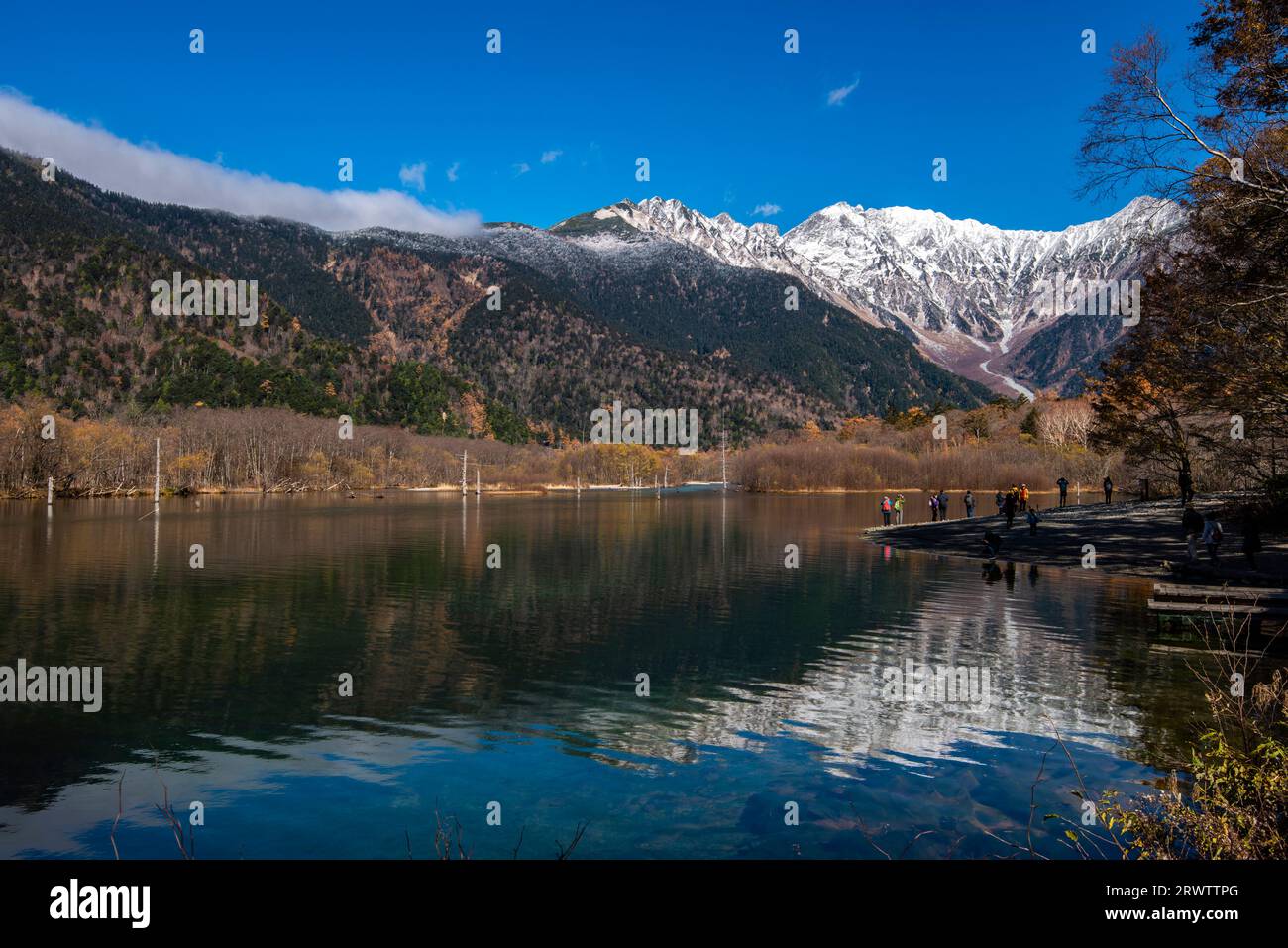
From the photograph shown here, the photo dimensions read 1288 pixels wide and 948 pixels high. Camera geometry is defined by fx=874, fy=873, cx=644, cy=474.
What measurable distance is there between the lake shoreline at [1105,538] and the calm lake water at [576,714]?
453 centimetres

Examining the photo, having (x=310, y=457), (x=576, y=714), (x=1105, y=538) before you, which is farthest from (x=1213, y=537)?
(x=310, y=457)

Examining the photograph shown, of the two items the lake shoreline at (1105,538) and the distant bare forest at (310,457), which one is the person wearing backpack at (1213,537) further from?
the distant bare forest at (310,457)

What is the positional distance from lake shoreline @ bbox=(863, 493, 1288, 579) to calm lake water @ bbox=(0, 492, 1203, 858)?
4.53 metres

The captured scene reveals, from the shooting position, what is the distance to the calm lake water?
1155 cm

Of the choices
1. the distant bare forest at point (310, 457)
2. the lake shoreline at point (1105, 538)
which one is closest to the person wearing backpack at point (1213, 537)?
the lake shoreline at point (1105, 538)

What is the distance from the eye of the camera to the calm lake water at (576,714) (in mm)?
11555

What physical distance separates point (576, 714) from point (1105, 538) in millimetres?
40153

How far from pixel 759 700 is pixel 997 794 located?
245 inches

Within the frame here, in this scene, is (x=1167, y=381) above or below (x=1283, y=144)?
below

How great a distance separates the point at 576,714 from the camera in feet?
56.2
